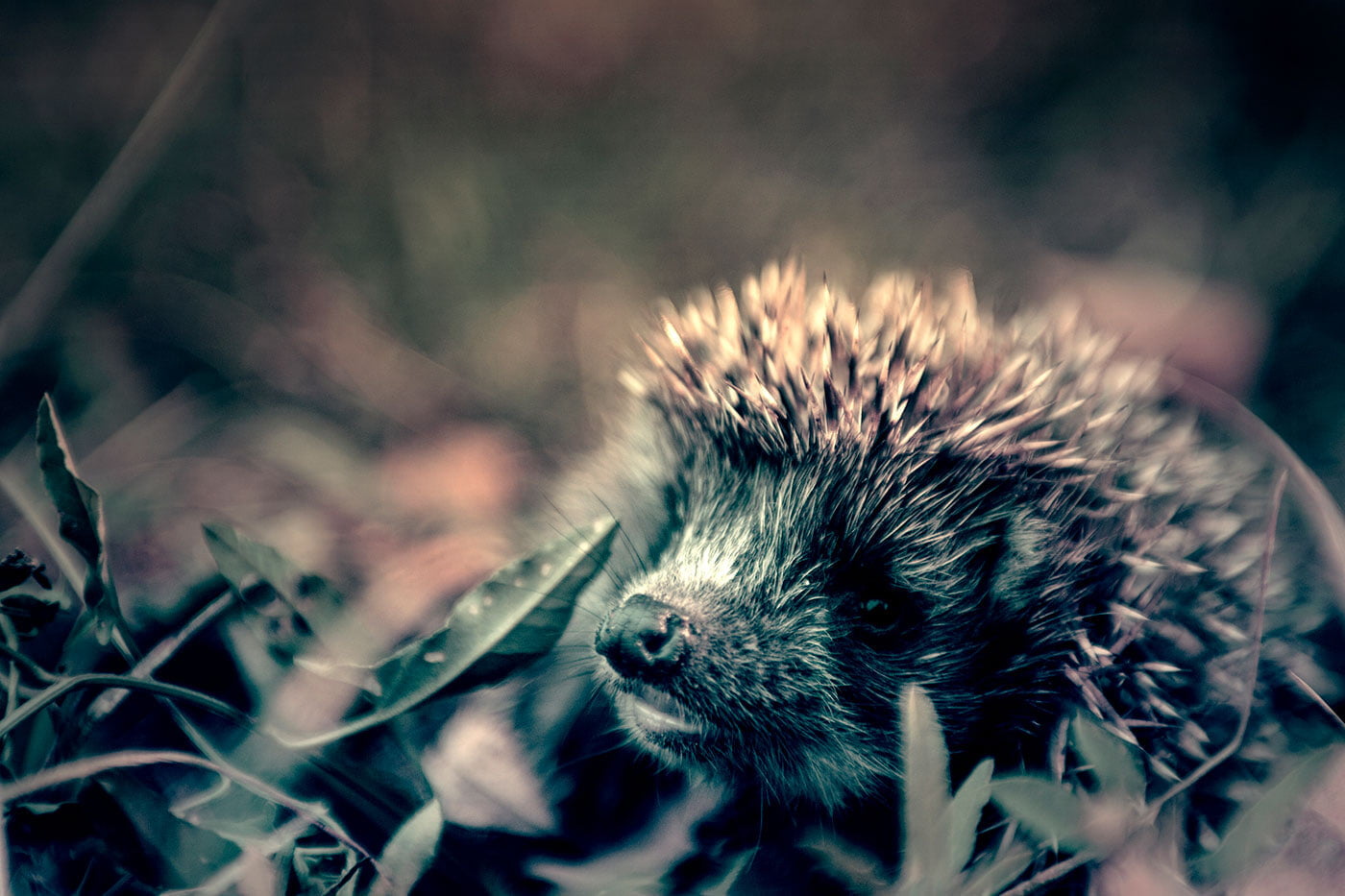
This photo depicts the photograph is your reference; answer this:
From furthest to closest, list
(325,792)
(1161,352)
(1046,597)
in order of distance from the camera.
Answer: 1. (1161,352)
2. (1046,597)
3. (325,792)

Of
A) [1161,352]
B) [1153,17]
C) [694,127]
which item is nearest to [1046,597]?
[1161,352]

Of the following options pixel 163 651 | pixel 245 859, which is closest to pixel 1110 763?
A: pixel 245 859

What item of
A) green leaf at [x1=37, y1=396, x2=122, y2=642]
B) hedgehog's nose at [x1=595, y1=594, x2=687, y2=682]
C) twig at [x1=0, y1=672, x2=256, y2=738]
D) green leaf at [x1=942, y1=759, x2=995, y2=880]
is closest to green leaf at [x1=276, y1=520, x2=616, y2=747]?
twig at [x1=0, y1=672, x2=256, y2=738]

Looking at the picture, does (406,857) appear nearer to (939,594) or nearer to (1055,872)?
(1055,872)

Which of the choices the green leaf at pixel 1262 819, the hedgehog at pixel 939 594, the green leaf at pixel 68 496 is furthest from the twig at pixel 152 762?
the green leaf at pixel 1262 819

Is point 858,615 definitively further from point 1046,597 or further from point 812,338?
point 812,338

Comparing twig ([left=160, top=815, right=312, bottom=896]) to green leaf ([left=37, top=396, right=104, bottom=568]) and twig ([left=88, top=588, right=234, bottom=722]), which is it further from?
green leaf ([left=37, top=396, right=104, bottom=568])

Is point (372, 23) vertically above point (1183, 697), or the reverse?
point (372, 23)

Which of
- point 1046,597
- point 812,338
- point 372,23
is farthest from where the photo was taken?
point 372,23
